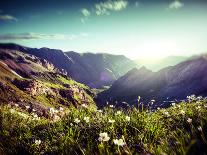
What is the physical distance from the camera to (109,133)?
323 inches

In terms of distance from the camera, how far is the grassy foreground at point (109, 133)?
687 cm

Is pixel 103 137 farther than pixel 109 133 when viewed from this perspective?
No

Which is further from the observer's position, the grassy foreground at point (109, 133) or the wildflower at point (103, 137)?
the grassy foreground at point (109, 133)

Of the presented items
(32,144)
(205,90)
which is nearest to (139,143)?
(32,144)

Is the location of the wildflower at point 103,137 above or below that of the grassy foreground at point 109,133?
above

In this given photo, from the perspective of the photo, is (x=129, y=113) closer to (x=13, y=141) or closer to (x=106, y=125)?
(x=106, y=125)

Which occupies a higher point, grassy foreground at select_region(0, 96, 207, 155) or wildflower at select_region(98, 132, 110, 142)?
wildflower at select_region(98, 132, 110, 142)

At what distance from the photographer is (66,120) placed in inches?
412

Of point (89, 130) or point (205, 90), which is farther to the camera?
point (205, 90)

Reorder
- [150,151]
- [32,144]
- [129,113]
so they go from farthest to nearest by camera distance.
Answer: [129,113]
[32,144]
[150,151]

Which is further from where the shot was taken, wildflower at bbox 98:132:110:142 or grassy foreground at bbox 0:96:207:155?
grassy foreground at bbox 0:96:207:155

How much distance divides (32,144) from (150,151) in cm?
338

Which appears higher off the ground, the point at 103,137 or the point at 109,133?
the point at 103,137

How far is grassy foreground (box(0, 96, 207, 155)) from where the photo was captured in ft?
22.5
